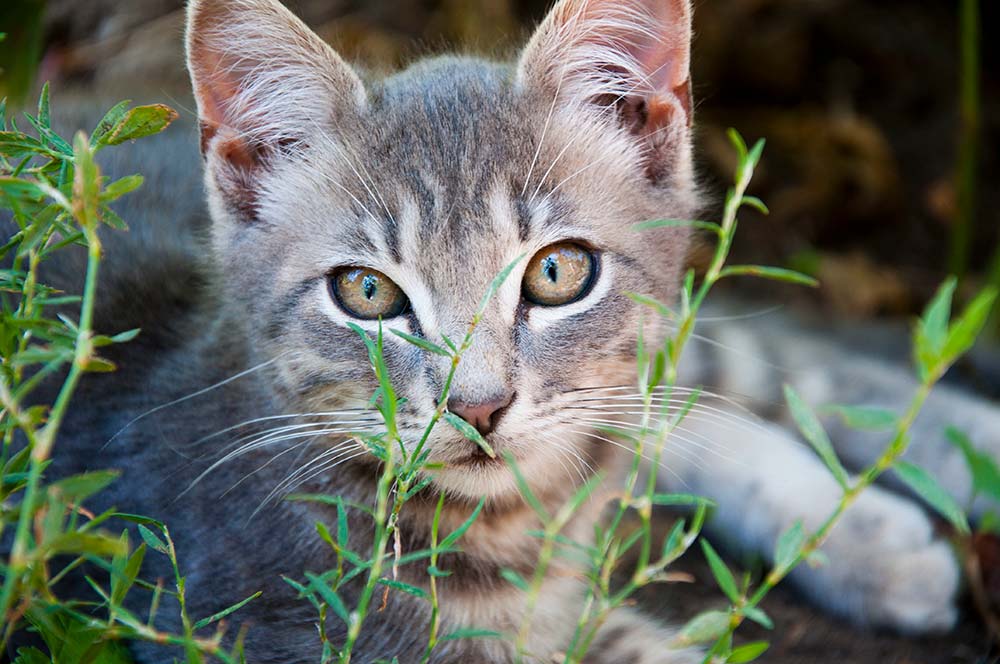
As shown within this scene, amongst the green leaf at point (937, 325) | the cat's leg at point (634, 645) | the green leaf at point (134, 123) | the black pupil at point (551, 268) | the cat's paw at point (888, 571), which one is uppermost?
the green leaf at point (134, 123)

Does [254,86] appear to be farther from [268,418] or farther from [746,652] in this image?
[746,652]

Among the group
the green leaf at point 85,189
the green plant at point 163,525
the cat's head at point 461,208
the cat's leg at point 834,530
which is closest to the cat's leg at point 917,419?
the cat's leg at point 834,530

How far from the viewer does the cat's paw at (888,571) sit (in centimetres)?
211

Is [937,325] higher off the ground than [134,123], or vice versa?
[134,123]

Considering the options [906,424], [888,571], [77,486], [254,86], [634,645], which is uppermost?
[254,86]

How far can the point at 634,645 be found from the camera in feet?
6.54

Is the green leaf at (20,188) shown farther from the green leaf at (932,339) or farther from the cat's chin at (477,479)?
the green leaf at (932,339)

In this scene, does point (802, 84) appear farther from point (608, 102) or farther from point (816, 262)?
point (608, 102)

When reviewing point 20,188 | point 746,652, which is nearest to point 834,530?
point 746,652

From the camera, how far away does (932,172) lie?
4156 millimetres

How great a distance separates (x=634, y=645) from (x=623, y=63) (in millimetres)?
1084

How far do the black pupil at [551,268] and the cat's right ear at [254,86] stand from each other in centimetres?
46

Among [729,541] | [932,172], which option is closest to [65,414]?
[729,541]

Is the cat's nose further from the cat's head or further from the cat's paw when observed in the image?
the cat's paw
